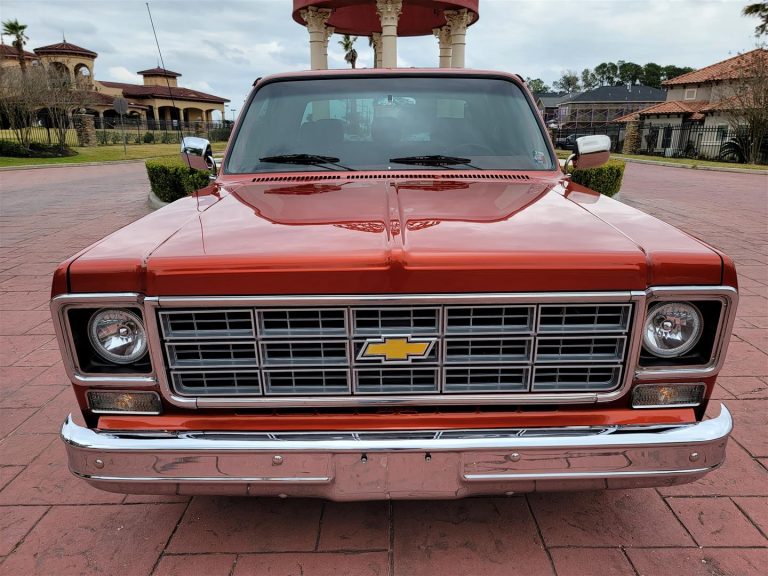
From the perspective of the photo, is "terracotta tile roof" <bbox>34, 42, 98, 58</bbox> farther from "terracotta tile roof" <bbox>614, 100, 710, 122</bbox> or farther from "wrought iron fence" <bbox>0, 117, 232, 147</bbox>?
"terracotta tile roof" <bbox>614, 100, 710, 122</bbox>

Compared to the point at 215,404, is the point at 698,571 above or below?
below

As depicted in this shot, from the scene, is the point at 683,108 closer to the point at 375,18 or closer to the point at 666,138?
the point at 666,138

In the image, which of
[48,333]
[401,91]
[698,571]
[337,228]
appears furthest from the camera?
[48,333]

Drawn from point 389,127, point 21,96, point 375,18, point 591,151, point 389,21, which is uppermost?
point 375,18

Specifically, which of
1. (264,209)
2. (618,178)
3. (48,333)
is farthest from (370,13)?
(264,209)

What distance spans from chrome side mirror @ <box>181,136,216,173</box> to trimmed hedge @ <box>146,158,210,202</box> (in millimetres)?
5946

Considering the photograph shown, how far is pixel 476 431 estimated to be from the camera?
1817 mm

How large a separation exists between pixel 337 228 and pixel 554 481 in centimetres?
109

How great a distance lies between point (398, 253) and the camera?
1.69m

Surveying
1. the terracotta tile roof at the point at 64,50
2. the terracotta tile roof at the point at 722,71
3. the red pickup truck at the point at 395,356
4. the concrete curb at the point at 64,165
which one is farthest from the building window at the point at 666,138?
the terracotta tile roof at the point at 64,50

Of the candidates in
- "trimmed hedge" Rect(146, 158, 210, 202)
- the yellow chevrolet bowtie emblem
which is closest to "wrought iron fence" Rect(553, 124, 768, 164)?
"trimmed hedge" Rect(146, 158, 210, 202)

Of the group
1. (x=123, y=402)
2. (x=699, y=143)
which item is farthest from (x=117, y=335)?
(x=699, y=143)

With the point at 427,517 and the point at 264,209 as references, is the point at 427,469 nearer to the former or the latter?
the point at 427,517

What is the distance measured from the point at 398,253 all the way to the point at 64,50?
60.6m
